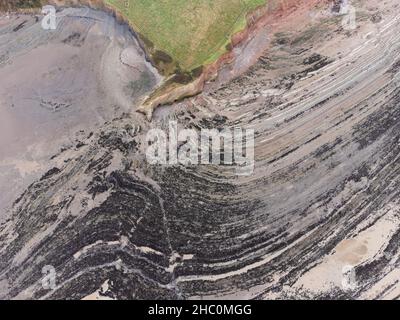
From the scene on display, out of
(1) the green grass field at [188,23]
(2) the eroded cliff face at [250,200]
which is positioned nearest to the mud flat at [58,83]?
(2) the eroded cliff face at [250,200]

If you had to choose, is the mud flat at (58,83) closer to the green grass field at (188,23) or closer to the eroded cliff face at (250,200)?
the eroded cliff face at (250,200)

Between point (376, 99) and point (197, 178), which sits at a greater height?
point (376, 99)

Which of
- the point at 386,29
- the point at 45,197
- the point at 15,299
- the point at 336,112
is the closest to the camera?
the point at 15,299

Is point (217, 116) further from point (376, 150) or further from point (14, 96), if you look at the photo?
point (14, 96)

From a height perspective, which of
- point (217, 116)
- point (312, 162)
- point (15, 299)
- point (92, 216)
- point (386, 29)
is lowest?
point (15, 299)

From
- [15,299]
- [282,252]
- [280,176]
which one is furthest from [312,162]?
[15,299]

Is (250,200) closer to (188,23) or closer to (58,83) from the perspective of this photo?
(188,23)
